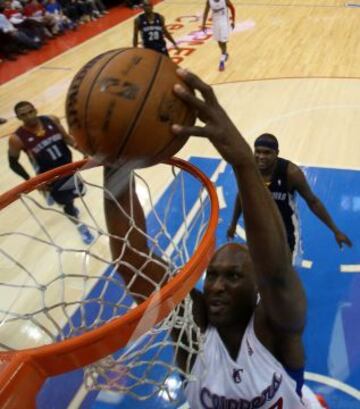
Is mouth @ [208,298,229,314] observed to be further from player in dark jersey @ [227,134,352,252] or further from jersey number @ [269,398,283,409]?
player in dark jersey @ [227,134,352,252]

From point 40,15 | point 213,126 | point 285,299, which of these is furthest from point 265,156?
point 40,15

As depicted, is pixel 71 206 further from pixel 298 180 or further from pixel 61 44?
pixel 61 44

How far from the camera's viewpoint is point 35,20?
33.4 ft

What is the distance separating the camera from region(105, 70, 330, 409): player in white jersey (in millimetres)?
1131

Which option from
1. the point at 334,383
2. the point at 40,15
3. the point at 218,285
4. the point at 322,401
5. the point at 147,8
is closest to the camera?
the point at 218,285

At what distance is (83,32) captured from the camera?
1091cm

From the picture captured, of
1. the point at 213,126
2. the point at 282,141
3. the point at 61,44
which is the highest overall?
the point at 213,126

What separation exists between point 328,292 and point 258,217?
2.36 meters

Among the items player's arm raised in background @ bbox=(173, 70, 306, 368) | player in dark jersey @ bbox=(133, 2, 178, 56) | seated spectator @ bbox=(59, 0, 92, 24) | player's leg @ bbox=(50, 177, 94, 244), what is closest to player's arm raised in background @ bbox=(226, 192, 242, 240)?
player's leg @ bbox=(50, 177, 94, 244)

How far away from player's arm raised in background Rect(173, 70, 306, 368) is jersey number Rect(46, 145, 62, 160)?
274 centimetres

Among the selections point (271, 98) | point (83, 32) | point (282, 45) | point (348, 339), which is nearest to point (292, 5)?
point (282, 45)

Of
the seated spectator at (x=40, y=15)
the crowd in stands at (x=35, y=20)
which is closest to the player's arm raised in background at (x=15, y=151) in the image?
the crowd in stands at (x=35, y=20)

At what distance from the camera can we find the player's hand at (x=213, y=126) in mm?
1000

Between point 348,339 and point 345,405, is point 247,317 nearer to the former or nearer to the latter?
point 345,405
